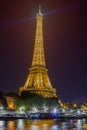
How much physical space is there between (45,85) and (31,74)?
14.9 ft

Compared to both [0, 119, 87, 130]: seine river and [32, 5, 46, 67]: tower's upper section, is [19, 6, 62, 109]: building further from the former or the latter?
[0, 119, 87, 130]: seine river

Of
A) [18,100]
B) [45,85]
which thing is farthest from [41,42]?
[18,100]

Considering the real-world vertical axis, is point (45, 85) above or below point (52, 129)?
above

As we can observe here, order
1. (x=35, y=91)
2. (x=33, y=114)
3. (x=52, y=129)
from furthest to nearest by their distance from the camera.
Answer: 1. (x=35, y=91)
2. (x=33, y=114)
3. (x=52, y=129)

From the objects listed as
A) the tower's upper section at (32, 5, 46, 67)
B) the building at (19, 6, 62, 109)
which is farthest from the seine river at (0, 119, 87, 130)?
the tower's upper section at (32, 5, 46, 67)

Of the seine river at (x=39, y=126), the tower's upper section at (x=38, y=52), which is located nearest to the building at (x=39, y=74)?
the tower's upper section at (x=38, y=52)

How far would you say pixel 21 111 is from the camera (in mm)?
92500

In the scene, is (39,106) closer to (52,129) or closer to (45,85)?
(45,85)

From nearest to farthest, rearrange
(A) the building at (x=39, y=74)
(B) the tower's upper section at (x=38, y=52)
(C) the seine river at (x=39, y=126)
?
(C) the seine river at (x=39, y=126) < (A) the building at (x=39, y=74) < (B) the tower's upper section at (x=38, y=52)

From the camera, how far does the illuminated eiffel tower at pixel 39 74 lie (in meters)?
104

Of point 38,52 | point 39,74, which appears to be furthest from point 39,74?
point 38,52

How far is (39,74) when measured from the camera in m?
105

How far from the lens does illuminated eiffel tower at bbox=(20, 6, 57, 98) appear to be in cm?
10369

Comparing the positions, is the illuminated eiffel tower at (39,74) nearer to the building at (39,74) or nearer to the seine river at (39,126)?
the building at (39,74)
